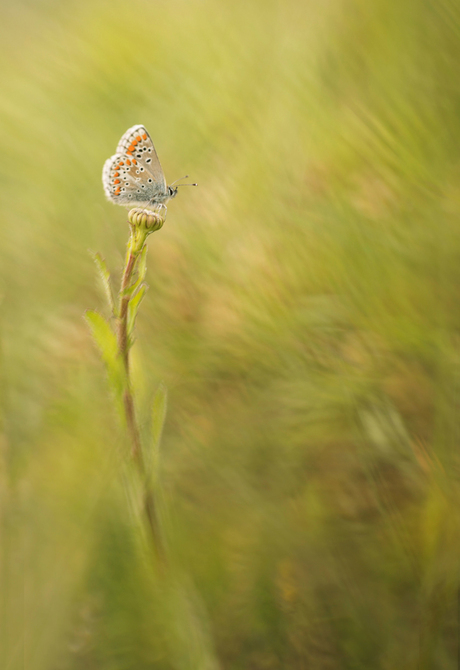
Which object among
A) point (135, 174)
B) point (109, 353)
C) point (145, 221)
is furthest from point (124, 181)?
point (109, 353)

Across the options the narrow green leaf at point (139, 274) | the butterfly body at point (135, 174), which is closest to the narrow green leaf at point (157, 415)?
the narrow green leaf at point (139, 274)

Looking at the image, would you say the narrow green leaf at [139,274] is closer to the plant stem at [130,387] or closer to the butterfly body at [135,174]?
the plant stem at [130,387]

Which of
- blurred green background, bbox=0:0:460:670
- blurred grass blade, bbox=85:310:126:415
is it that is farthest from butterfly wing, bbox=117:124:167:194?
blurred grass blade, bbox=85:310:126:415

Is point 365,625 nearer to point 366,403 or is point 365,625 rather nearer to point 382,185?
point 366,403

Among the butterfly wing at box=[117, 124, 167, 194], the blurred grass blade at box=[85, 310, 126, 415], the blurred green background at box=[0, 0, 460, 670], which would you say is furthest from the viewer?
the butterfly wing at box=[117, 124, 167, 194]

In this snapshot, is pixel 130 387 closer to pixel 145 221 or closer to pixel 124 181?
pixel 145 221

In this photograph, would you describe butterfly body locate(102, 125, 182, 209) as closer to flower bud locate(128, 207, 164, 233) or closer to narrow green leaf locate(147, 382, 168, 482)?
flower bud locate(128, 207, 164, 233)
